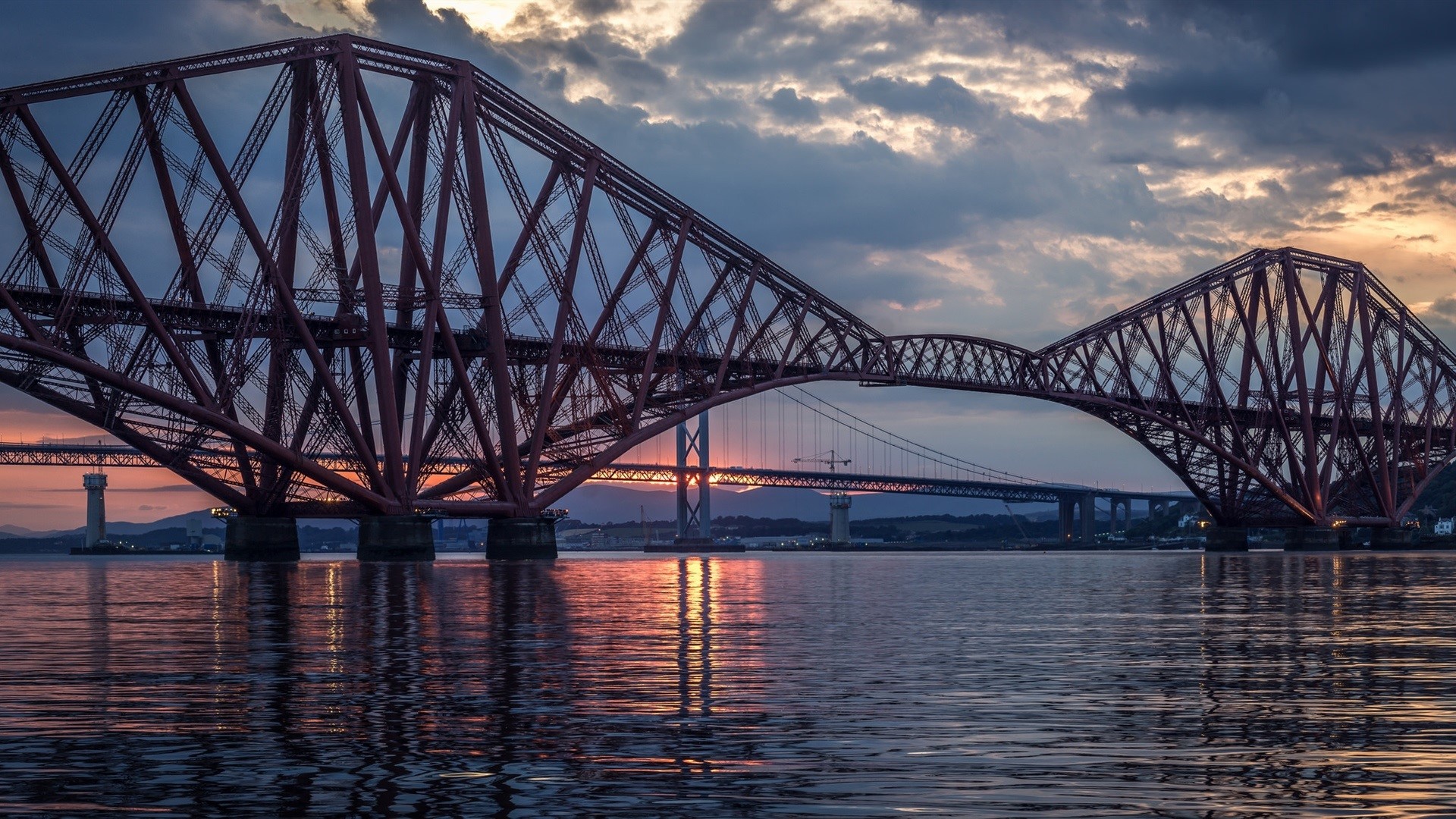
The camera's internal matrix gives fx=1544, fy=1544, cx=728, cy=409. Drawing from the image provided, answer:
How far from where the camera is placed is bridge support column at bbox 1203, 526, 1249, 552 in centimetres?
13725

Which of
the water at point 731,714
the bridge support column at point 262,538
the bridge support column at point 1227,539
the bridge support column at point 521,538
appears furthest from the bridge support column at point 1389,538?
the water at point 731,714

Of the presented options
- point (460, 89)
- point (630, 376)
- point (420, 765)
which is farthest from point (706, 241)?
point (420, 765)

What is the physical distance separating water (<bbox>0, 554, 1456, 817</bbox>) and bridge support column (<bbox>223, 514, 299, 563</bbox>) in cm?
4906

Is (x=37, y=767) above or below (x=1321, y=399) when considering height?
below

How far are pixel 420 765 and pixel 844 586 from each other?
45701 mm


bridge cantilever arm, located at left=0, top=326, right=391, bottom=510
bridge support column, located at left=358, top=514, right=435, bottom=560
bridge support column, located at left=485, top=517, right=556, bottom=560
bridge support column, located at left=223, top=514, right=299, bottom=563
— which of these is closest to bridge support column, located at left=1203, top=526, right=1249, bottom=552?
bridge support column, located at left=485, top=517, right=556, bottom=560

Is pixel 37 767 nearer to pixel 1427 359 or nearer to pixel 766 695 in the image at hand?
pixel 766 695

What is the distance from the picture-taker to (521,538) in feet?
264

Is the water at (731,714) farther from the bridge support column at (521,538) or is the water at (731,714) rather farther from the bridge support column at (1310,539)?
the bridge support column at (1310,539)

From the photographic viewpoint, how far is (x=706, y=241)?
98562 mm

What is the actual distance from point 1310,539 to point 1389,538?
54.8 ft

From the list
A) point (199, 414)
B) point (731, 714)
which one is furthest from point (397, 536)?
point (731, 714)

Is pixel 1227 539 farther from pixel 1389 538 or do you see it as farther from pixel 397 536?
pixel 397 536

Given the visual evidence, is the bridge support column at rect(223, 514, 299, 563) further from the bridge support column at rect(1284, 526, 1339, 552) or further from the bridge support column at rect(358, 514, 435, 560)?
the bridge support column at rect(1284, 526, 1339, 552)
